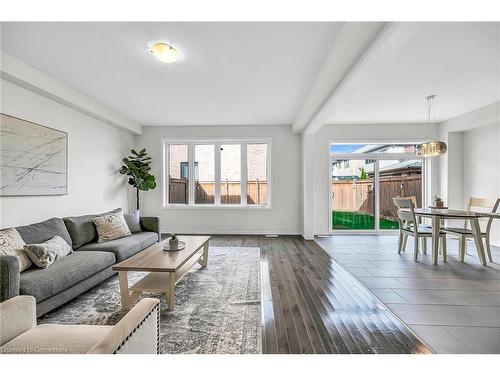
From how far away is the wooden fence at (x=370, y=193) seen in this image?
19.0ft

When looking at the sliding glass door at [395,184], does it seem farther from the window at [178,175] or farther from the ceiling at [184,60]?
the window at [178,175]

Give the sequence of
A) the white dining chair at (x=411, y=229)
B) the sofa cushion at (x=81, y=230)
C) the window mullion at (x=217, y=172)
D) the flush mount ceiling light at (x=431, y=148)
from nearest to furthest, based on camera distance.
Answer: the sofa cushion at (x=81, y=230) < the white dining chair at (x=411, y=229) < the flush mount ceiling light at (x=431, y=148) < the window mullion at (x=217, y=172)

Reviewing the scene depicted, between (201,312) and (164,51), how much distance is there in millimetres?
2598

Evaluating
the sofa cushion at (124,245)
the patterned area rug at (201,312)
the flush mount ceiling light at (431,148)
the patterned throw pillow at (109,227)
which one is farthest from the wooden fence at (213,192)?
the flush mount ceiling light at (431,148)

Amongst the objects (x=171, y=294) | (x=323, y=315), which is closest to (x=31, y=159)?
(x=171, y=294)

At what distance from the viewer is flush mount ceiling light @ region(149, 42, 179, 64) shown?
2443mm

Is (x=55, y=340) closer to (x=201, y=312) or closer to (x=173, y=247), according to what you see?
(x=201, y=312)

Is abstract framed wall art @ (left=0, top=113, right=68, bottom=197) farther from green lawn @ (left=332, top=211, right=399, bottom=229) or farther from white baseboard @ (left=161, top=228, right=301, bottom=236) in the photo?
green lawn @ (left=332, top=211, right=399, bottom=229)

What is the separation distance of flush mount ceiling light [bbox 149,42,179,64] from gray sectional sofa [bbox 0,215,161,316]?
2218 mm

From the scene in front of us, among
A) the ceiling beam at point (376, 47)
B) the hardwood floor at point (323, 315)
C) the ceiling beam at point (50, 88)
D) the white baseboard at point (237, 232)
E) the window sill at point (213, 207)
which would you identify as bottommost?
the hardwood floor at point (323, 315)

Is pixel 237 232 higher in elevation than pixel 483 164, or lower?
lower

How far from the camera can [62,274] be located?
2.19m

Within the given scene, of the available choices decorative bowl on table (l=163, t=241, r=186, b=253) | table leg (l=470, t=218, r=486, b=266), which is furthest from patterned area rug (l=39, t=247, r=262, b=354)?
table leg (l=470, t=218, r=486, b=266)

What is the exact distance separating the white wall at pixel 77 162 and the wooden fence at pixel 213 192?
1.11 meters
